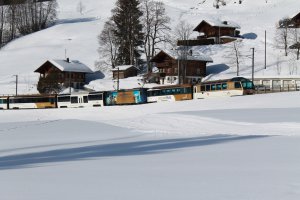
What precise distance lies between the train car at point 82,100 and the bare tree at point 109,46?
26.0m

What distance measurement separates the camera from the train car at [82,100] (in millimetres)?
61406

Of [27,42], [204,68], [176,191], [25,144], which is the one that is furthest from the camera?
[27,42]

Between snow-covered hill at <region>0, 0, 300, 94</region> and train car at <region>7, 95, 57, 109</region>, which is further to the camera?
snow-covered hill at <region>0, 0, 300, 94</region>

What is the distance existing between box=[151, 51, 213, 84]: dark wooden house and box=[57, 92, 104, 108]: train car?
18.0 meters

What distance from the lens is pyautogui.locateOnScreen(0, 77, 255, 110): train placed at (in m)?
51.0

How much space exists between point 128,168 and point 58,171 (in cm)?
183

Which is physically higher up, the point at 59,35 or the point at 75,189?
the point at 59,35

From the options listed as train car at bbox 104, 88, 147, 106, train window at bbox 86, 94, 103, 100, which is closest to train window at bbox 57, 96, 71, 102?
train window at bbox 86, 94, 103, 100

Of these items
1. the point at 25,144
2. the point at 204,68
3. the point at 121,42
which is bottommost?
the point at 25,144

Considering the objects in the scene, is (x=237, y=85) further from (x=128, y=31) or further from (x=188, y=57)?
(x=128, y=31)

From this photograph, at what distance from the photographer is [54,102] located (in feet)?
212

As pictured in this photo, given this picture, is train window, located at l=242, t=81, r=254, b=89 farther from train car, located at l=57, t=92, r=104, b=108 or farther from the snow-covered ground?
train car, located at l=57, t=92, r=104, b=108

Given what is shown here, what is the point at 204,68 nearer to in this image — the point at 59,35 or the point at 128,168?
the point at 59,35

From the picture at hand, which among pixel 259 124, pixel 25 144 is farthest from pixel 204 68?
pixel 25 144
